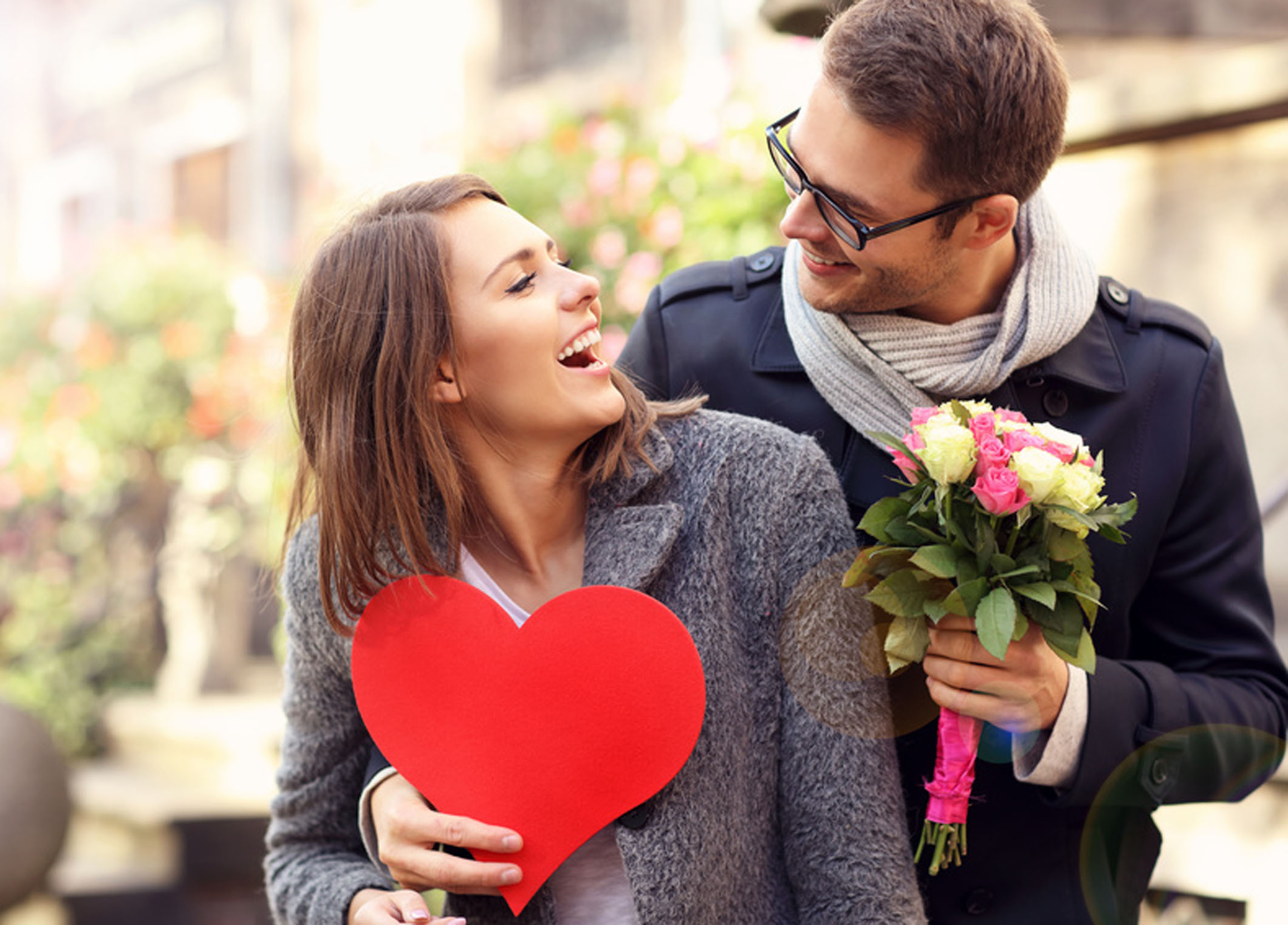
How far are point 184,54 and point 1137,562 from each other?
34.5 feet

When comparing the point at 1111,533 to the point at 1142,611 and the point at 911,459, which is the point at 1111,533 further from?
the point at 1142,611

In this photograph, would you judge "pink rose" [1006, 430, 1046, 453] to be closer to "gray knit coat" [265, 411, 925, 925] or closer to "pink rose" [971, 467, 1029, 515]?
"pink rose" [971, 467, 1029, 515]

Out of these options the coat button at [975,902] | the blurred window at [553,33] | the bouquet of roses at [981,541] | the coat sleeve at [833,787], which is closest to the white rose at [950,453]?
the bouquet of roses at [981,541]

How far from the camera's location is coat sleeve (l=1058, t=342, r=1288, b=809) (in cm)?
197

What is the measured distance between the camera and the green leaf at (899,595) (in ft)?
5.53

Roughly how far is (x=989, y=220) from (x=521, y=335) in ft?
2.61

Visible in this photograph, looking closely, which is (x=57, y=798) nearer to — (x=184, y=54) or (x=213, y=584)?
(x=213, y=584)

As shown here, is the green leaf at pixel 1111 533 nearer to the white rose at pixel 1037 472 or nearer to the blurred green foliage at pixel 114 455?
the white rose at pixel 1037 472

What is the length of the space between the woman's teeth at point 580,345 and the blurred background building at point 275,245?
16.3 inches

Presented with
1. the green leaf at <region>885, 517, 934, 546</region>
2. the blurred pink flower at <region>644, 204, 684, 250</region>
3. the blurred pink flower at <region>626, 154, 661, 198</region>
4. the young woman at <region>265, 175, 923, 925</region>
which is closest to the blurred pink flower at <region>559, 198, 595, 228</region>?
the blurred pink flower at <region>626, 154, 661, 198</region>

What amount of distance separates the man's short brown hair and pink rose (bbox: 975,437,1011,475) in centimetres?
59

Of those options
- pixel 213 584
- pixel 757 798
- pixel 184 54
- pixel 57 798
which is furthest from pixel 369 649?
pixel 184 54

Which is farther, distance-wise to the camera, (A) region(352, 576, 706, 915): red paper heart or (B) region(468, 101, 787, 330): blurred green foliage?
(B) region(468, 101, 787, 330): blurred green foliage

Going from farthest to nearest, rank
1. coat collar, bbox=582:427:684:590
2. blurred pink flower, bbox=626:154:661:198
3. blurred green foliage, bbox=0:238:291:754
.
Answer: blurred green foliage, bbox=0:238:291:754, blurred pink flower, bbox=626:154:661:198, coat collar, bbox=582:427:684:590
